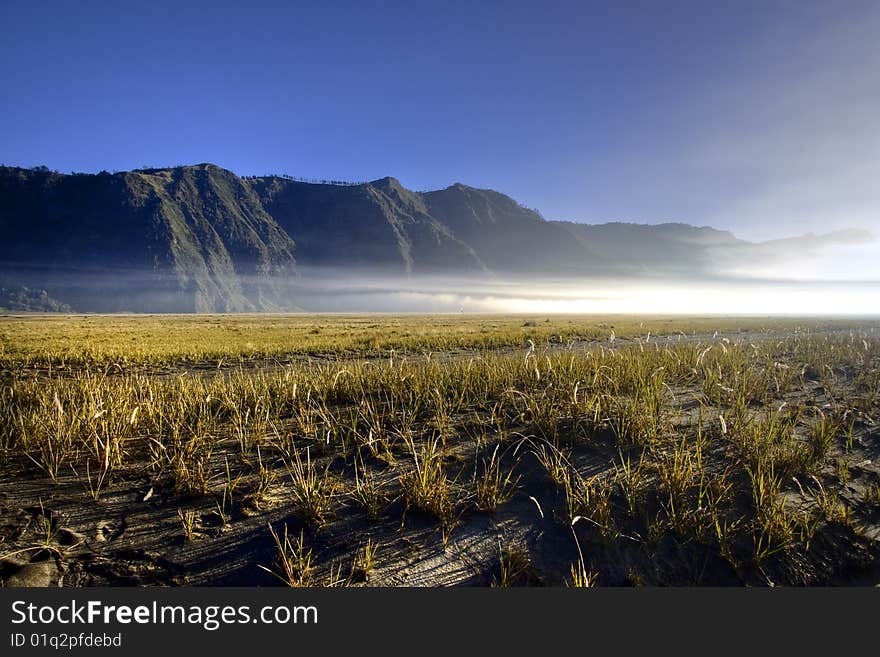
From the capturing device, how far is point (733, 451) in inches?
202

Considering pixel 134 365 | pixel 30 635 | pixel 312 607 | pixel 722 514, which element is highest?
pixel 722 514

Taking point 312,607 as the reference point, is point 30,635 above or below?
below

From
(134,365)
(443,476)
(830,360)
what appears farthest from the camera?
(134,365)

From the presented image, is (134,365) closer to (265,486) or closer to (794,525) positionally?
(265,486)

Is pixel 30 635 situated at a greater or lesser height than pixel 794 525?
lesser

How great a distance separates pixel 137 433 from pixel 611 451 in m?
6.50

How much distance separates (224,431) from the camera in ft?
18.4

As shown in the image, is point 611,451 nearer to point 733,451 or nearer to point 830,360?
point 733,451

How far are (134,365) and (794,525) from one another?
65.5ft

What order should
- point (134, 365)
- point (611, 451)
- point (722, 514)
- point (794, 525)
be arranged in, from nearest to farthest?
point (794, 525)
point (722, 514)
point (611, 451)
point (134, 365)

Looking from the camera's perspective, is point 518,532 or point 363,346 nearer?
point 518,532

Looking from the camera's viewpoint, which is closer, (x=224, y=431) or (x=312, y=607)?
(x=312, y=607)

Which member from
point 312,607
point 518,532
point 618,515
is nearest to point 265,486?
point 312,607

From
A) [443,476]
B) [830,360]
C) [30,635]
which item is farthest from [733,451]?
[830,360]
